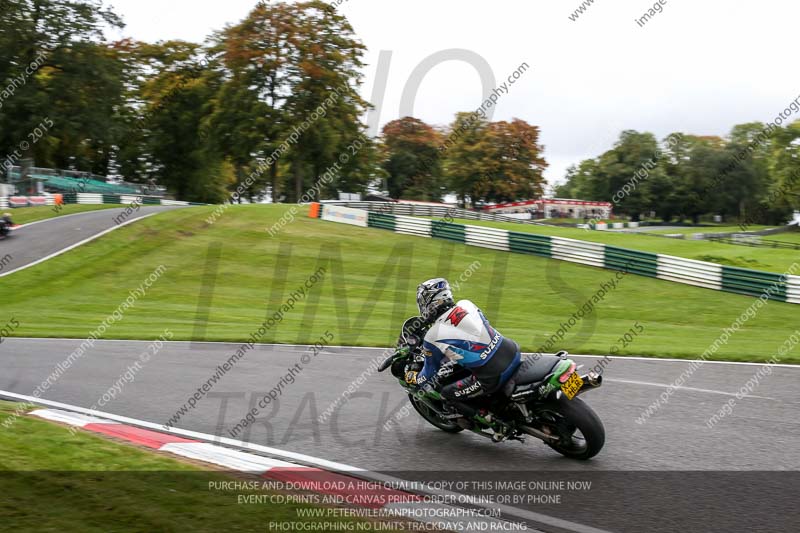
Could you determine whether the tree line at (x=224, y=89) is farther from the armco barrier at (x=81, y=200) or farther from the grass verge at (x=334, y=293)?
the grass verge at (x=334, y=293)

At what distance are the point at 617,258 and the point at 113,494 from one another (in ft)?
76.2

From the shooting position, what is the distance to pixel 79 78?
51.6m

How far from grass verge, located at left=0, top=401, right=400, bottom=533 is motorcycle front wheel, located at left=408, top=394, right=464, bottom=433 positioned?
105 inches

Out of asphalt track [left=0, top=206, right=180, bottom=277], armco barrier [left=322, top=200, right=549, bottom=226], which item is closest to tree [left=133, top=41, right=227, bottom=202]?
armco barrier [left=322, top=200, right=549, bottom=226]

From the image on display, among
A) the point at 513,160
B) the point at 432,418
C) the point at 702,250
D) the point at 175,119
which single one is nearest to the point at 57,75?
the point at 175,119

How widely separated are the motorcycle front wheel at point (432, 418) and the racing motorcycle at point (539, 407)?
0.30m

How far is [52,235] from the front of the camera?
30.6 meters

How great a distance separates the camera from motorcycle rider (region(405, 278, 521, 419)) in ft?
23.4

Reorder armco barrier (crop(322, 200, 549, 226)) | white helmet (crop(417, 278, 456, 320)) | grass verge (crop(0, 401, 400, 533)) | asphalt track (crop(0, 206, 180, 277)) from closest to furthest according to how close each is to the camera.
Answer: grass verge (crop(0, 401, 400, 533)) → white helmet (crop(417, 278, 456, 320)) → asphalt track (crop(0, 206, 180, 277)) → armco barrier (crop(322, 200, 549, 226))

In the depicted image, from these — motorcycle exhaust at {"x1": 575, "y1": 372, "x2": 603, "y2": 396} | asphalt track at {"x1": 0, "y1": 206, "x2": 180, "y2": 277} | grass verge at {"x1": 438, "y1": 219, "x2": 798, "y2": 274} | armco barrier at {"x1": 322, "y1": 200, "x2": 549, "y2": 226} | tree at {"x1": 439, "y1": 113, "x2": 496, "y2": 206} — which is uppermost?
tree at {"x1": 439, "y1": 113, "x2": 496, "y2": 206}

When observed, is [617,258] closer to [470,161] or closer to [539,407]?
[539,407]

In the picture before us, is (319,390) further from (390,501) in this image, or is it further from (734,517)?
(734,517)

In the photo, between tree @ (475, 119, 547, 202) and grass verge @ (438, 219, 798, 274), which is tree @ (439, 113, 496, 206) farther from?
grass verge @ (438, 219, 798, 274)

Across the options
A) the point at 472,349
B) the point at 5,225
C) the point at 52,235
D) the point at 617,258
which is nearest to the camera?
the point at 472,349
